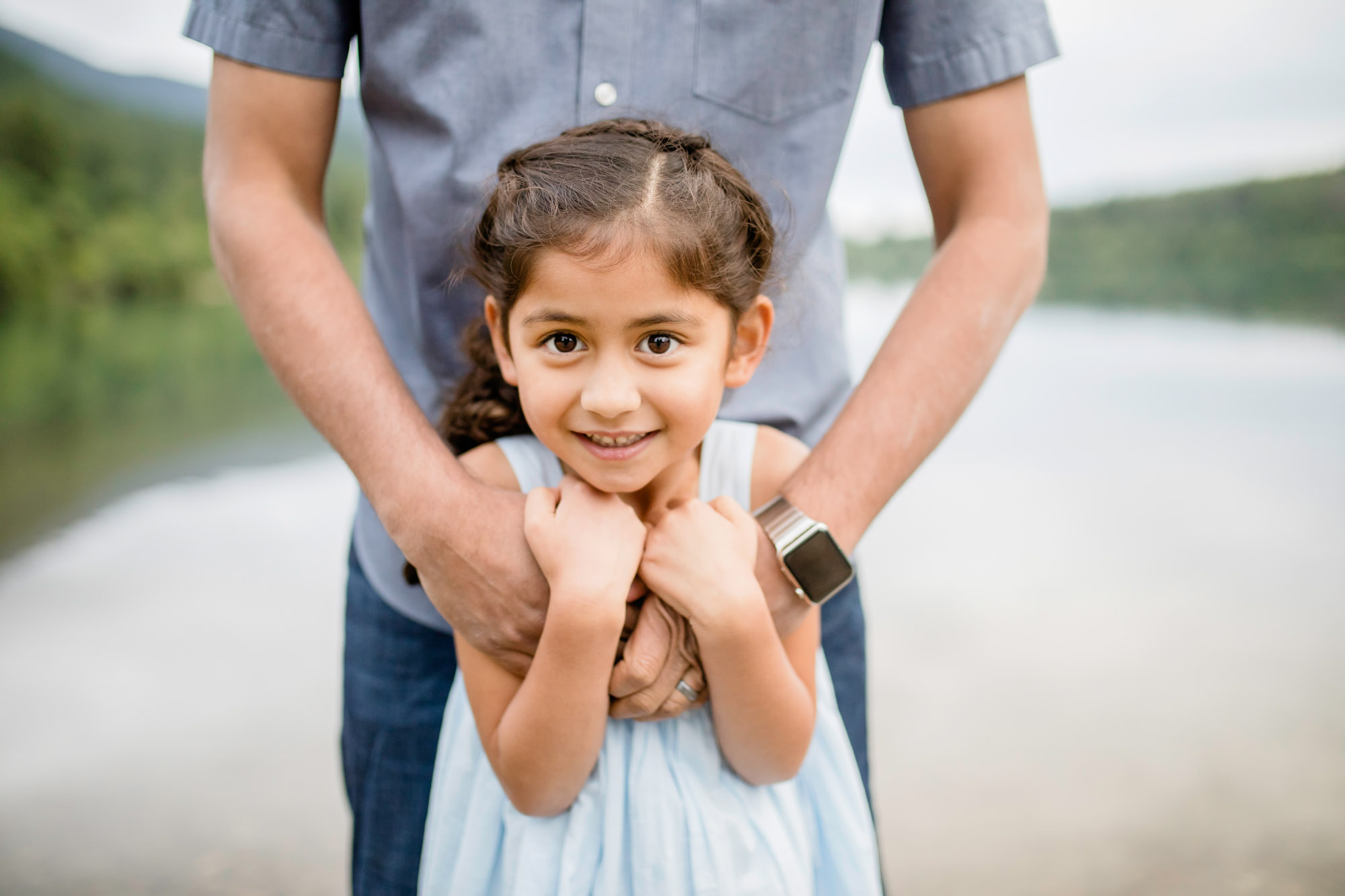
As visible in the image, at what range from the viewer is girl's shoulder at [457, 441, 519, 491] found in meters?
1.03

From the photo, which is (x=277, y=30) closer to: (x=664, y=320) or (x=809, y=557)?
(x=664, y=320)

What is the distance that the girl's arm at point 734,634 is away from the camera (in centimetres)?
87

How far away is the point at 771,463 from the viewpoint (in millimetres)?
1081

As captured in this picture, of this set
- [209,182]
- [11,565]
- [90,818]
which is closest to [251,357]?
[11,565]

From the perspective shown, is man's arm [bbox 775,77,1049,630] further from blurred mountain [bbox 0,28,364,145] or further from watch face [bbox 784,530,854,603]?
blurred mountain [bbox 0,28,364,145]

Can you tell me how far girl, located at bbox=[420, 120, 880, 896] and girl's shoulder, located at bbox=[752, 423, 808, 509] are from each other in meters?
0.06

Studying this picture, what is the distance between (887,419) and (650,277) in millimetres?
342

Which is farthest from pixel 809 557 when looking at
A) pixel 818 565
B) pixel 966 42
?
pixel 966 42

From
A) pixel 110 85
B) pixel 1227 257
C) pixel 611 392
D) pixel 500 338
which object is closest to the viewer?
pixel 611 392

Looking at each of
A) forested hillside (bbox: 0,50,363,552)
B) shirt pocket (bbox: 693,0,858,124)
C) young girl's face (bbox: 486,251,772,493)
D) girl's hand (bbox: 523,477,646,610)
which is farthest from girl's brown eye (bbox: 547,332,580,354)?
forested hillside (bbox: 0,50,363,552)

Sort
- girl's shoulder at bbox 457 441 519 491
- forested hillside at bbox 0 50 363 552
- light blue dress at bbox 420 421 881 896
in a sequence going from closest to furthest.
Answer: light blue dress at bbox 420 421 881 896 → girl's shoulder at bbox 457 441 519 491 → forested hillside at bbox 0 50 363 552

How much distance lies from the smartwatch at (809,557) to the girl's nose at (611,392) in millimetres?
216

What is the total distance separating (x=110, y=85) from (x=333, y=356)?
47926mm

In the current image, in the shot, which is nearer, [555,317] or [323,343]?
[555,317]
